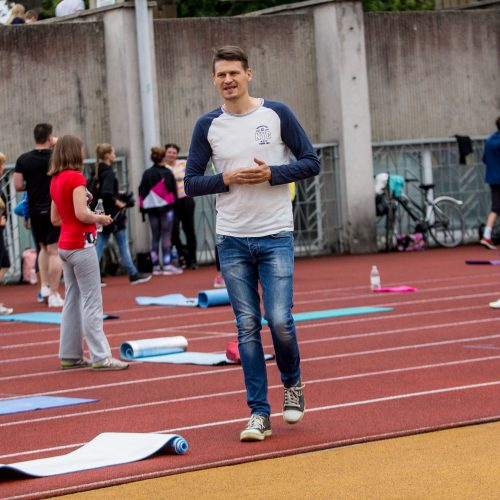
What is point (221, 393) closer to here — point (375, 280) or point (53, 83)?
point (375, 280)

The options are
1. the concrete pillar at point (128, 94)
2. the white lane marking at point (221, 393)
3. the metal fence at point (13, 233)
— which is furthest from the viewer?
the concrete pillar at point (128, 94)

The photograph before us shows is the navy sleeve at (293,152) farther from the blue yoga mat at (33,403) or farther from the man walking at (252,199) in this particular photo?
the blue yoga mat at (33,403)

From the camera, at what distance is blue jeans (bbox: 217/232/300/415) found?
25.8 feet

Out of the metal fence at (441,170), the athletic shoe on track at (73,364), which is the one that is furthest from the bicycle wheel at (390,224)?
the athletic shoe on track at (73,364)

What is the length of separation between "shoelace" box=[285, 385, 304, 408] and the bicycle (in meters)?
18.8

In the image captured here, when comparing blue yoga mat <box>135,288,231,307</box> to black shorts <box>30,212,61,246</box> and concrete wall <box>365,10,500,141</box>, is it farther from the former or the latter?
concrete wall <box>365,10,500,141</box>

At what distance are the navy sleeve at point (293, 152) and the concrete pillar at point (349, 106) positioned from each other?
18712 millimetres

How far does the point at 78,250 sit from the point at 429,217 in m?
16.7

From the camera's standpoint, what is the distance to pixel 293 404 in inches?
317

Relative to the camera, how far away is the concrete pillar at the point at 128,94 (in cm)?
2447

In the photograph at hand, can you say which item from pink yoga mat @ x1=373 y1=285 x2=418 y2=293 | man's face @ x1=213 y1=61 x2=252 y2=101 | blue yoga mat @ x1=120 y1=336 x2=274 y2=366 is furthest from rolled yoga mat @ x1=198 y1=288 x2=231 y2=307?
man's face @ x1=213 y1=61 x2=252 y2=101

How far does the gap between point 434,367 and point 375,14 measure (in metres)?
17.7

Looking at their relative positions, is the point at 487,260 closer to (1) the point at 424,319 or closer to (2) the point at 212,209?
(2) the point at 212,209

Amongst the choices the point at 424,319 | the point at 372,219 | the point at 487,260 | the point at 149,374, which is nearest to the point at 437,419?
the point at 149,374
